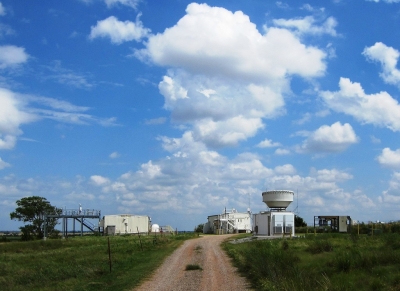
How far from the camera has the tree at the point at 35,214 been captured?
274 ft

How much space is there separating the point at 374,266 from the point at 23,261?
1009 inches

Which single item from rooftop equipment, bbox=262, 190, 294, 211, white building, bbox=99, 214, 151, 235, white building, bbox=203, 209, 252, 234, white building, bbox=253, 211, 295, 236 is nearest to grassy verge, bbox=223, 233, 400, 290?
white building, bbox=253, 211, 295, 236

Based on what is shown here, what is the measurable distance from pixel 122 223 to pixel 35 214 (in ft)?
55.6

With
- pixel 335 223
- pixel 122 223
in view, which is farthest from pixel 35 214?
pixel 335 223

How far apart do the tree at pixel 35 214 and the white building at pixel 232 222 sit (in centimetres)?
3065

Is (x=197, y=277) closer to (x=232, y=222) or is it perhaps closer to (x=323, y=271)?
(x=323, y=271)

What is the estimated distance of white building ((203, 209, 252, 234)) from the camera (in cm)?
7519

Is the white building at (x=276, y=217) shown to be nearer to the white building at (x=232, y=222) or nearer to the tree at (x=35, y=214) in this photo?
the white building at (x=232, y=222)

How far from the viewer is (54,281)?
859 inches

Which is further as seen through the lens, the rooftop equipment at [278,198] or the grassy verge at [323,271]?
the rooftop equipment at [278,198]

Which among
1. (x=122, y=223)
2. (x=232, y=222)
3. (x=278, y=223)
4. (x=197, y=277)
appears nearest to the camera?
(x=197, y=277)

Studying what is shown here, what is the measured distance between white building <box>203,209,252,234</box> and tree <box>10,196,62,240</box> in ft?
101

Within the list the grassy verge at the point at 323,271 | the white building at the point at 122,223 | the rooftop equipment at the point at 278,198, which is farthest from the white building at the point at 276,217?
the white building at the point at 122,223

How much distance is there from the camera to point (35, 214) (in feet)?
283
